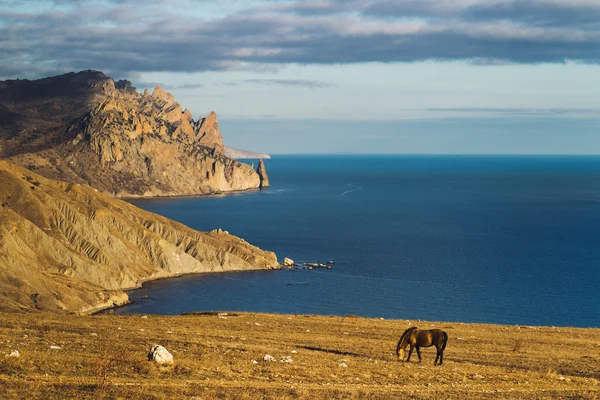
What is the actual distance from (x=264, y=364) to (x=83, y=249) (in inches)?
3217

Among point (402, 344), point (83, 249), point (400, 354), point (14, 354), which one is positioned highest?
point (14, 354)

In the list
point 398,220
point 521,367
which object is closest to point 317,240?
point 398,220

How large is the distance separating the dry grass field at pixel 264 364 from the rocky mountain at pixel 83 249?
38.6 m

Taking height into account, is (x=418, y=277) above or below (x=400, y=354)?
below

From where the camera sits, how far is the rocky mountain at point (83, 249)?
7475 cm

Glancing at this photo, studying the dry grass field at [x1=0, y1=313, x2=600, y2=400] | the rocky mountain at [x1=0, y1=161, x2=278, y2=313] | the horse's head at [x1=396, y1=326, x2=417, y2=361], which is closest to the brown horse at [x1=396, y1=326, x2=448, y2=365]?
the horse's head at [x1=396, y1=326, x2=417, y2=361]

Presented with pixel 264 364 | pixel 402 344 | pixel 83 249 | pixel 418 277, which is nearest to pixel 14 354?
pixel 264 364

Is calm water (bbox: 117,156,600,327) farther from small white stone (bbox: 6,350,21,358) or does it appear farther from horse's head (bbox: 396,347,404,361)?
small white stone (bbox: 6,350,21,358)

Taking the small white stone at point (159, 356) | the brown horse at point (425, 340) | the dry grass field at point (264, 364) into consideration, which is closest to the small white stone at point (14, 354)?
the dry grass field at point (264, 364)

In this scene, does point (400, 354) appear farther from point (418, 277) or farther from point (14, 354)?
point (418, 277)

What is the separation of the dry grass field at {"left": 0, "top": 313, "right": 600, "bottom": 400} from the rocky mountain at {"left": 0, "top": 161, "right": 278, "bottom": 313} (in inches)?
1520

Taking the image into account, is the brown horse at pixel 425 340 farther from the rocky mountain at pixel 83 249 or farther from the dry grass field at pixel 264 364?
the rocky mountain at pixel 83 249

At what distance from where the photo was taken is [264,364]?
23438 mm

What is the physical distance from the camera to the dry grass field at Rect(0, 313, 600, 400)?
1923cm
